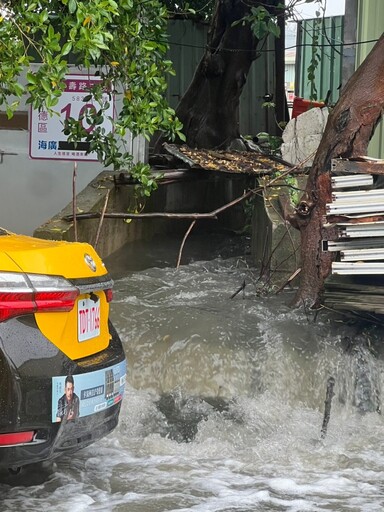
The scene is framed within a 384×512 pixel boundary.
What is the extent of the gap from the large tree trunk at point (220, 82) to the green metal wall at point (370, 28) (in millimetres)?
3823

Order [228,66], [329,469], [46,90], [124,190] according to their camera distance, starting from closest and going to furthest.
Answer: [329,469]
[46,90]
[124,190]
[228,66]

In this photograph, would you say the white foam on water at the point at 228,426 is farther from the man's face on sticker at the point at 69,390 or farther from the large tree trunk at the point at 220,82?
the large tree trunk at the point at 220,82

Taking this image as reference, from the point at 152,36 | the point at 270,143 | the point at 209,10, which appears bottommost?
the point at 270,143

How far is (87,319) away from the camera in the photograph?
4672 millimetres

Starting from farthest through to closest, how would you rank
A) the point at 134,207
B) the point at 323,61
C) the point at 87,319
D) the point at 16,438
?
the point at 323,61 < the point at 134,207 < the point at 87,319 < the point at 16,438

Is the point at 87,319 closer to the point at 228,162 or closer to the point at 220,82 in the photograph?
the point at 228,162

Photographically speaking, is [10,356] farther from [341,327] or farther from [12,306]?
[341,327]

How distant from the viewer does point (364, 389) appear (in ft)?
22.0

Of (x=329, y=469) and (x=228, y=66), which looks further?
(x=228, y=66)

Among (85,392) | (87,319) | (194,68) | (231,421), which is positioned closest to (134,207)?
(231,421)

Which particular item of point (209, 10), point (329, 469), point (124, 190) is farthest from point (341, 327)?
point (209, 10)

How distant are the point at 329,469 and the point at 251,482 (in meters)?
0.61

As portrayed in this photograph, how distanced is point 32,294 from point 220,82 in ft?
32.6

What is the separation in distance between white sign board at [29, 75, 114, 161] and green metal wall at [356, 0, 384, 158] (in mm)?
3001
